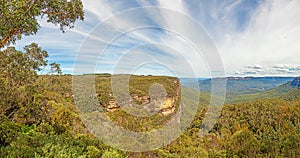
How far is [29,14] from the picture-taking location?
4.79 meters

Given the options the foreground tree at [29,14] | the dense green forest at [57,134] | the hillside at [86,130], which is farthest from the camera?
the hillside at [86,130]

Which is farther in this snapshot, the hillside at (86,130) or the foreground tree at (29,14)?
the hillside at (86,130)

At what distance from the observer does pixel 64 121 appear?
15492 mm

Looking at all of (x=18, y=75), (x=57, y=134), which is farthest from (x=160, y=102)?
(x=18, y=75)

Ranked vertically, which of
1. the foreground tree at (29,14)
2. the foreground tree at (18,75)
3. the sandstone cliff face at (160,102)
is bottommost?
the sandstone cliff face at (160,102)

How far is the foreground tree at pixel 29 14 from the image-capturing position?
4426mm

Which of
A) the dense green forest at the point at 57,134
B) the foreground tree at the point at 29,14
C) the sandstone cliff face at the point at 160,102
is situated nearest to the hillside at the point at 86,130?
the dense green forest at the point at 57,134

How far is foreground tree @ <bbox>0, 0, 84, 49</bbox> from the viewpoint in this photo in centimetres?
443

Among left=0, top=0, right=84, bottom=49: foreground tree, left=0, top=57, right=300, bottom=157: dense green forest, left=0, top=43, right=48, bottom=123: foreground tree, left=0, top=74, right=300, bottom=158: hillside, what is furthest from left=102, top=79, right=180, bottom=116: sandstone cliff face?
left=0, top=0, right=84, bottom=49: foreground tree

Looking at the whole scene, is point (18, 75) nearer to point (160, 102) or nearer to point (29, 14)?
point (29, 14)

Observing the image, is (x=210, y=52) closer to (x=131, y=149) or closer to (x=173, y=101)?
(x=131, y=149)

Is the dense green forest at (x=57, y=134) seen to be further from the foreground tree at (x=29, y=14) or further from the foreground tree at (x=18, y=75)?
the foreground tree at (x=29, y=14)

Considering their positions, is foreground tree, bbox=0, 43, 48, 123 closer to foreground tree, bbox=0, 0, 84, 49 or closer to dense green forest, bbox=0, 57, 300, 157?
dense green forest, bbox=0, 57, 300, 157

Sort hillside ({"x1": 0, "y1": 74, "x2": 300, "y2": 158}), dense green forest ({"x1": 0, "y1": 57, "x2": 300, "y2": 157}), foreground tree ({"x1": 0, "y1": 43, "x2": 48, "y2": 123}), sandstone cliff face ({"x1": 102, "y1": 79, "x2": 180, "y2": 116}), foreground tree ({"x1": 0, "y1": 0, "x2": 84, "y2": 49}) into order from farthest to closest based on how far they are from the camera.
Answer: sandstone cliff face ({"x1": 102, "y1": 79, "x2": 180, "y2": 116}) < foreground tree ({"x1": 0, "y1": 43, "x2": 48, "y2": 123}) < hillside ({"x1": 0, "y1": 74, "x2": 300, "y2": 158}) < dense green forest ({"x1": 0, "y1": 57, "x2": 300, "y2": 157}) < foreground tree ({"x1": 0, "y1": 0, "x2": 84, "y2": 49})
